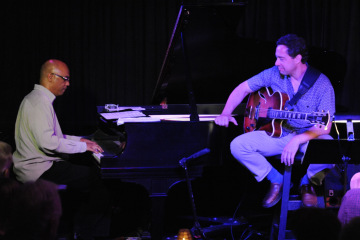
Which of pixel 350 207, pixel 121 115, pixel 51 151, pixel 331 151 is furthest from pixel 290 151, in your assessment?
pixel 51 151

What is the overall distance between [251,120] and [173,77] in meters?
1.03

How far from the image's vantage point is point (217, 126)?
14.0 ft

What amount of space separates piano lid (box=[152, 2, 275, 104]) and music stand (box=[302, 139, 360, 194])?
1.21 metres

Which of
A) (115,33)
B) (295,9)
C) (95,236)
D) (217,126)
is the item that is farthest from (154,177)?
(295,9)

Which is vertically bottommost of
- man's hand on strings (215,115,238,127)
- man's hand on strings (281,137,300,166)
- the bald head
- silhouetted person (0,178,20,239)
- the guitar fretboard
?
man's hand on strings (281,137,300,166)

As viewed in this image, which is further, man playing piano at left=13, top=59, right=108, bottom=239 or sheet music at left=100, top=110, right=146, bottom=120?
sheet music at left=100, top=110, right=146, bottom=120

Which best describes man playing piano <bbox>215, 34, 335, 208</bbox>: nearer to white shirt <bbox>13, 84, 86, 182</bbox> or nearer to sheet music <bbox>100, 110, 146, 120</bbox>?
sheet music <bbox>100, 110, 146, 120</bbox>

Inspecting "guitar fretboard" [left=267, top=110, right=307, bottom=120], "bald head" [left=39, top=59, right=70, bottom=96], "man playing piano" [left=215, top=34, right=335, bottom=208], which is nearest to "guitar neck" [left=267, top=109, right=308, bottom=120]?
"guitar fretboard" [left=267, top=110, right=307, bottom=120]

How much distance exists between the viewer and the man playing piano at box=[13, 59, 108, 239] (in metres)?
4.42

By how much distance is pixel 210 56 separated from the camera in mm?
5449

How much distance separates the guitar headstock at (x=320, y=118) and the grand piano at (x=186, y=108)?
0.73 metres

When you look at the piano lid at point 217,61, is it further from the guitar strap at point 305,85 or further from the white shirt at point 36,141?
the white shirt at point 36,141

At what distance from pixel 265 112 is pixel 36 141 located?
2093 mm

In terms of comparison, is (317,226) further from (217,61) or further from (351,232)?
(217,61)
